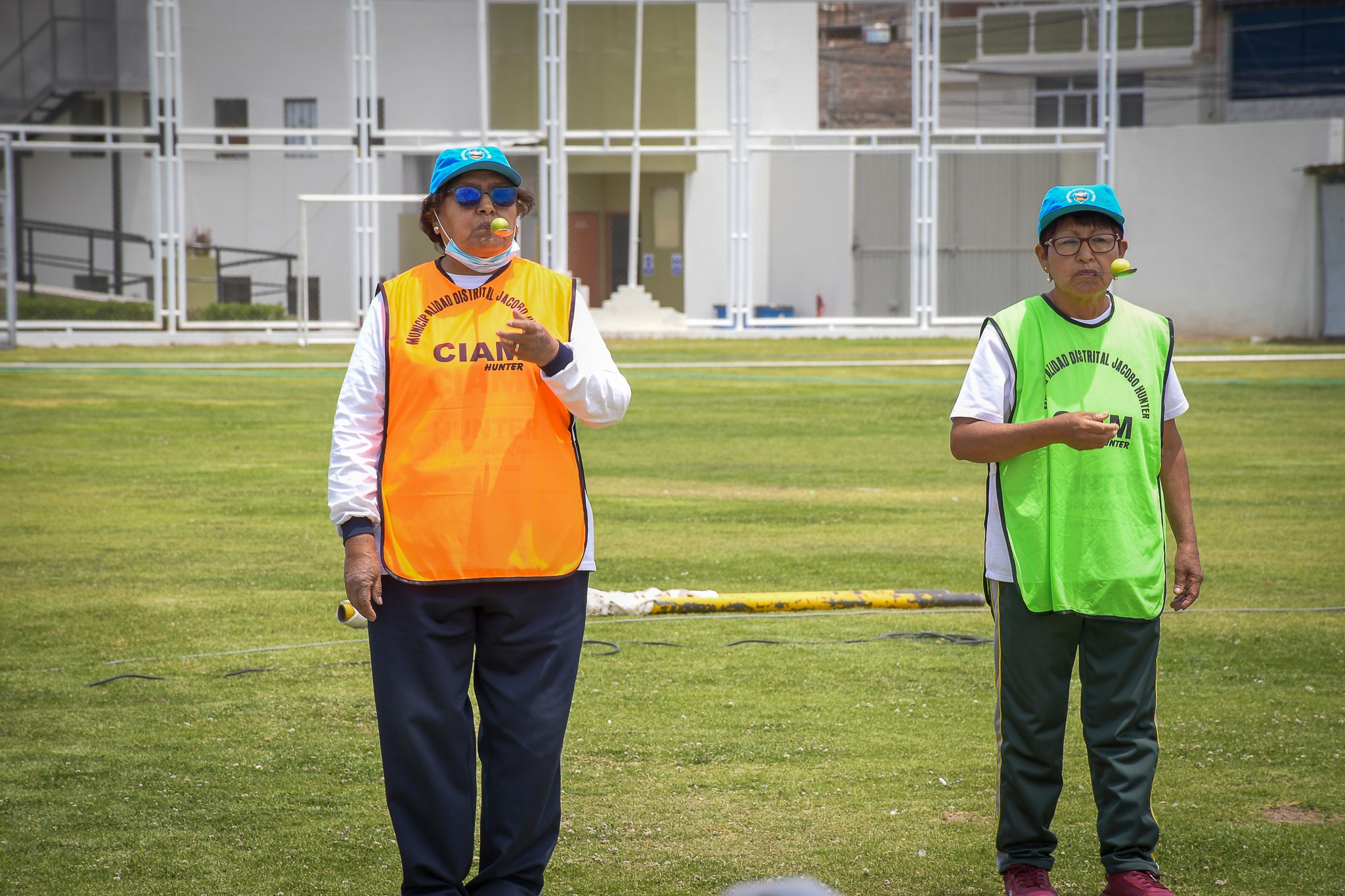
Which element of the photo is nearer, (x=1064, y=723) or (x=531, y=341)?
(x=531, y=341)

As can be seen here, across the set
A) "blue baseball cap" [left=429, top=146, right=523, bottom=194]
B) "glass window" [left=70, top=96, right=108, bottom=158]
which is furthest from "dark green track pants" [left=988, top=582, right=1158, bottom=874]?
"glass window" [left=70, top=96, right=108, bottom=158]

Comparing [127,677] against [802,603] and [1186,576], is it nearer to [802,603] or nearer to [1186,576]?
[802,603]

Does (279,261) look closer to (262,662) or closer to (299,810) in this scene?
(262,662)

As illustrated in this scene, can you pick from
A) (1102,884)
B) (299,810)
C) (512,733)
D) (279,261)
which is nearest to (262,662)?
(299,810)

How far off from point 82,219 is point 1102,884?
32.5 metres

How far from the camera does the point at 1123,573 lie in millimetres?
4098

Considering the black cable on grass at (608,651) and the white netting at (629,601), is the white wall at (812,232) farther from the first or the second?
the black cable on grass at (608,651)

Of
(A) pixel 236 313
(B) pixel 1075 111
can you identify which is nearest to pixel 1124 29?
(B) pixel 1075 111

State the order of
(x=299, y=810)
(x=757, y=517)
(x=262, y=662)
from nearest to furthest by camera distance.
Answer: (x=299, y=810) < (x=262, y=662) < (x=757, y=517)

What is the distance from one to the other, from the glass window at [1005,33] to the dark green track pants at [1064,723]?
43.0m

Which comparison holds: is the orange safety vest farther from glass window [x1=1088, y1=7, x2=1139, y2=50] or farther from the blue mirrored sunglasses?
glass window [x1=1088, y1=7, x2=1139, y2=50]

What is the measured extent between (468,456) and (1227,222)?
3684 cm

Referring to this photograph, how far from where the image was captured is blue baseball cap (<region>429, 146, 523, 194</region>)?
13.0ft

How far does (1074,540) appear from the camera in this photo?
4137 millimetres
